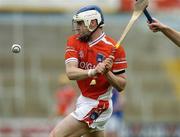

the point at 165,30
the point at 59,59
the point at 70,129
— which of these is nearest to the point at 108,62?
the point at 165,30

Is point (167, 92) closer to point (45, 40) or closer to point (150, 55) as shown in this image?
point (150, 55)

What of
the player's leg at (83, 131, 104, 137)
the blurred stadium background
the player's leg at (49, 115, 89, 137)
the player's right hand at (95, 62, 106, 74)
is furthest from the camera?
the blurred stadium background

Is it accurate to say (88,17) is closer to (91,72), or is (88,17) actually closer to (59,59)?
(91,72)

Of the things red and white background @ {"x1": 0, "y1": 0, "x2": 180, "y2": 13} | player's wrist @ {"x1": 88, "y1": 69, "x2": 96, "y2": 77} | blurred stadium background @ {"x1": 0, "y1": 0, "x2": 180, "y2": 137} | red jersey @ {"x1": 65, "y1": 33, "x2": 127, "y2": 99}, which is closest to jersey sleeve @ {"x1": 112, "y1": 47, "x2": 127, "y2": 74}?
red jersey @ {"x1": 65, "y1": 33, "x2": 127, "y2": 99}

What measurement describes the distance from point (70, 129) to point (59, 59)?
1539 centimetres

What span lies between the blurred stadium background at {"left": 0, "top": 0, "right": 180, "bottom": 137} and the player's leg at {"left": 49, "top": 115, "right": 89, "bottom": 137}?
463 inches

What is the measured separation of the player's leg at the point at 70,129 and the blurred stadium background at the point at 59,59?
38.6ft

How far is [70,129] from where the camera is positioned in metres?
9.06

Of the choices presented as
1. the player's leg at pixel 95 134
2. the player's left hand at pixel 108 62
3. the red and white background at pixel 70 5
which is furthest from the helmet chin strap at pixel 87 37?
the red and white background at pixel 70 5

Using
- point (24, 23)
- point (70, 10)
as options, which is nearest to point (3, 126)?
point (70, 10)

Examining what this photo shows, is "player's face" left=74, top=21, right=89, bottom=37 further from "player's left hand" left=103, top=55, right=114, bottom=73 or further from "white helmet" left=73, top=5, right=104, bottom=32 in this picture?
"player's left hand" left=103, top=55, right=114, bottom=73

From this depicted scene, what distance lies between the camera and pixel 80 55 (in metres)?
8.98

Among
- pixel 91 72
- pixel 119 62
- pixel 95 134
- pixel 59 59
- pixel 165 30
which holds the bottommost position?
pixel 95 134

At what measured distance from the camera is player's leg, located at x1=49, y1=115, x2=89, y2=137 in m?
9.04
